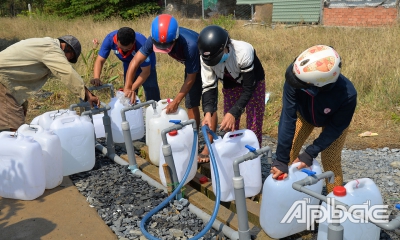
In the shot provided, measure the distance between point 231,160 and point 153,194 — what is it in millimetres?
896

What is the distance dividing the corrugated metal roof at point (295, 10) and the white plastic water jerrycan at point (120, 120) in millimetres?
11819

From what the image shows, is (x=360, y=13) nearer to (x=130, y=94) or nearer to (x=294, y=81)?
(x=130, y=94)

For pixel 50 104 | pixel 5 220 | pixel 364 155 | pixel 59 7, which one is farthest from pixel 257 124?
pixel 59 7

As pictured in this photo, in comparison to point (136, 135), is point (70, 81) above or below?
above

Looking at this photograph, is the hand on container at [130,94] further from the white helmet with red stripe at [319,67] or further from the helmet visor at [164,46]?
the white helmet with red stripe at [319,67]

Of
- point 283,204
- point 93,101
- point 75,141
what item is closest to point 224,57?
point 283,204

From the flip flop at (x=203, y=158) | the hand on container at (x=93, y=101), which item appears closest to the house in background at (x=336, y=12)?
the flip flop at (x=203, y=158)

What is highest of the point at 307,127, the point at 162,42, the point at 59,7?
the point at 162,42

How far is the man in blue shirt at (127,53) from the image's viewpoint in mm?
4465

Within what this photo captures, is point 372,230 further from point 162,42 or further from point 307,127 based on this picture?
point 162,42

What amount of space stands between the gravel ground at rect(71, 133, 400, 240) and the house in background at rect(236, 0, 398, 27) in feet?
30.8

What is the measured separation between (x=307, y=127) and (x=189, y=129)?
102cm

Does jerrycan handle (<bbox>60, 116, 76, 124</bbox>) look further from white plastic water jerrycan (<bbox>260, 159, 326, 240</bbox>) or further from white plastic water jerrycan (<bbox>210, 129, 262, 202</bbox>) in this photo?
white plastic water jerrycan (<bbox>260, 159, 326, 240</bbox>)

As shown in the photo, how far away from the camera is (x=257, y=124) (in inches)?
151
